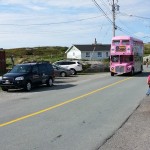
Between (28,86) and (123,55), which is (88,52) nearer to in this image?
(123,55)

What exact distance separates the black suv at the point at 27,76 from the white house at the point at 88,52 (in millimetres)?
68798

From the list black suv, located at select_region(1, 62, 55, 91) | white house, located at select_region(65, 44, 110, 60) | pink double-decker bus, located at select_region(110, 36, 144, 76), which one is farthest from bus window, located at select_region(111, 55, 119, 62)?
white house, located at select_region(65, 44, 110, 60)

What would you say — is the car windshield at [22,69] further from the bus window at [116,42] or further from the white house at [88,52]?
the white house at [88,52]

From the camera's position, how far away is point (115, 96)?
724 inches

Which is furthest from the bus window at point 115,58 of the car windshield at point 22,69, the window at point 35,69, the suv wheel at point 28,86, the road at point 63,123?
the road at point 63,123

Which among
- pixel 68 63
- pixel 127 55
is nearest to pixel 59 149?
pixel 127 55

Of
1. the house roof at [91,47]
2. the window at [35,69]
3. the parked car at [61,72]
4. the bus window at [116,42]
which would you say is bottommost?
the parked car at [61,72]

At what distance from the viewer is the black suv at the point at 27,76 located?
75.0ft

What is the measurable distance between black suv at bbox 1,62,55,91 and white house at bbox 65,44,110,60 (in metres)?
68.8

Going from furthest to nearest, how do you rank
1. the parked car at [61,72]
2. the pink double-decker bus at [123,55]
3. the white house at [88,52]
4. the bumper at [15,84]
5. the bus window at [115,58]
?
the white house at [88,52] → the parked car at [61,72] → the bus window at [115,58] → the pink double-decker bus at [123,55] → the bumper at [15,84]

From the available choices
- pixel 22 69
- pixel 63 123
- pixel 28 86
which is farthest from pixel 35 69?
pixel 63 123

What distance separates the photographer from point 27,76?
23.4 meters

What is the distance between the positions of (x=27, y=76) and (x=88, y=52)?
73990 millimetres

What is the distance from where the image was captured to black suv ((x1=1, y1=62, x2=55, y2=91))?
22.9 m
